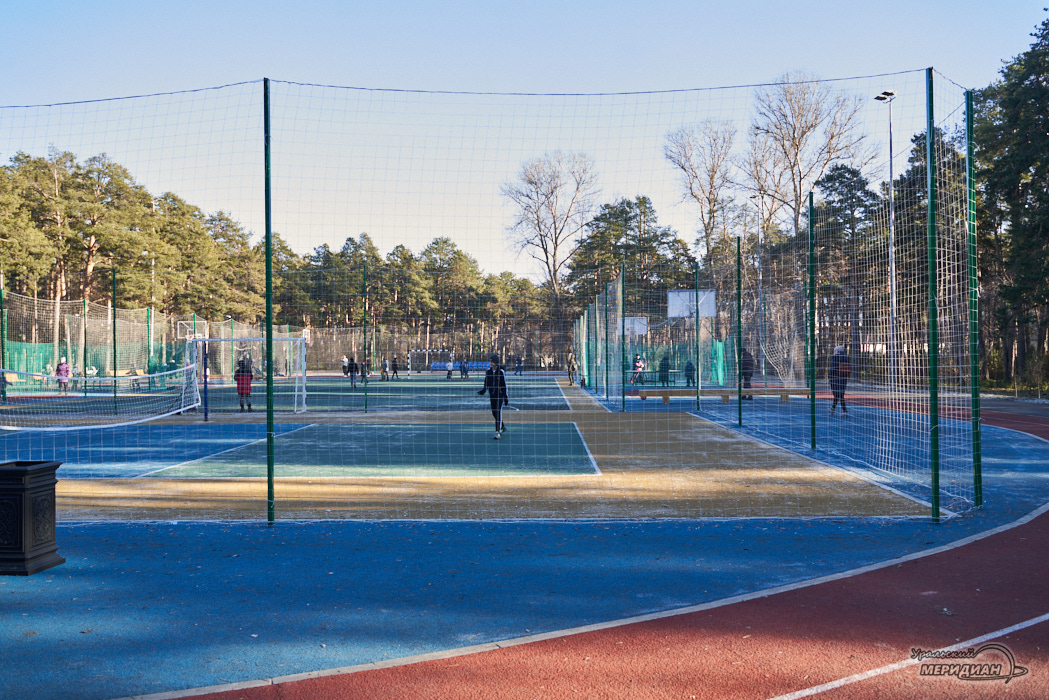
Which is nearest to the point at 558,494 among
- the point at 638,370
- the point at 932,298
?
the point at 932,298

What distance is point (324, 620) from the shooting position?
4824 mm

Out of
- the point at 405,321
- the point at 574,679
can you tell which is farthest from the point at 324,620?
the point at 405,321

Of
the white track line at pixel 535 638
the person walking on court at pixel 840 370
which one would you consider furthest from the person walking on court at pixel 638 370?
the white track line at pixel 535 638

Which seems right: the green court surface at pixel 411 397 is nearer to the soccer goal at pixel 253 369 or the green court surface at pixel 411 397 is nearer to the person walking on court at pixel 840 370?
the soccer goal at pixel 253 369

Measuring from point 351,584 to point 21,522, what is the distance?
2595mm

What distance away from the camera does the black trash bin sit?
5777mm

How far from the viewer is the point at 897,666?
4070mm

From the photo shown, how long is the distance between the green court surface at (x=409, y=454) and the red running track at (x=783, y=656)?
599 cm

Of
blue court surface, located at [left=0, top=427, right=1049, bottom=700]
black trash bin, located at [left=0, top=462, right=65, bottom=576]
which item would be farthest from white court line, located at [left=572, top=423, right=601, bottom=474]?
black trash bin, located at [left=0, top=462, right=65, bottom=576]

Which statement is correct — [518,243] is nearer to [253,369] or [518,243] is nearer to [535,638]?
[535,638]

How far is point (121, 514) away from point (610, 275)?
2266cm

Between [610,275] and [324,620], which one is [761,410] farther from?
[324,620]

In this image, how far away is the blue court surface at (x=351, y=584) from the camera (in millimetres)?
4250

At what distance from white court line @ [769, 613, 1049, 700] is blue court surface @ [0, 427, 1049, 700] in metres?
1.31
